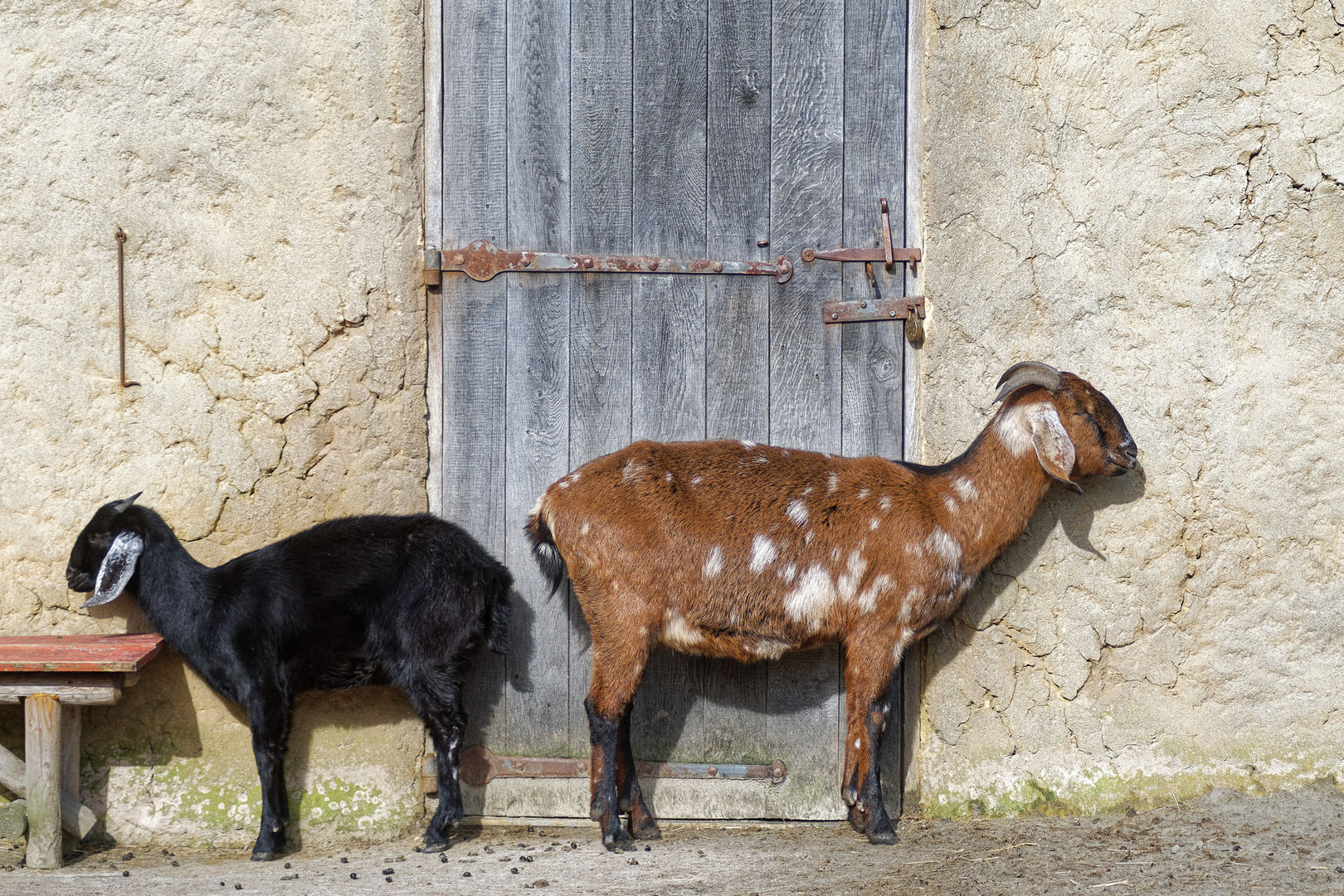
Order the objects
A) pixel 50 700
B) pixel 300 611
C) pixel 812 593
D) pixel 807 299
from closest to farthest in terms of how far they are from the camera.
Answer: pixel 50 700
pixel 300 611
pixel 812 593
pixel 807 299

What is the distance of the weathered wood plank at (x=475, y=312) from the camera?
4301mm

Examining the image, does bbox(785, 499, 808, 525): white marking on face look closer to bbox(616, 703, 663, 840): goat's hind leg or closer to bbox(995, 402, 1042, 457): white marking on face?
bbox(995, 402, 1042, 457): white marking on face

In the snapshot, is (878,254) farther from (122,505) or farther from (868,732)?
(122,505)

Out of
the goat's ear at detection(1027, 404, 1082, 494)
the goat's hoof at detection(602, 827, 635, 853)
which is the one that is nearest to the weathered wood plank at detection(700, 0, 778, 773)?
the goat's hoof at detection(602, 827, 635, 853)

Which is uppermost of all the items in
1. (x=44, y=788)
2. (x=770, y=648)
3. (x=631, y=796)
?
(x=770, y=648)

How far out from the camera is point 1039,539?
4.27 meters

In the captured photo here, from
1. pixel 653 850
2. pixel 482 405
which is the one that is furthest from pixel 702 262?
pixel 653 850

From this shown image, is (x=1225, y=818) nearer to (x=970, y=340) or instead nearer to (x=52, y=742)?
(x=970, y=340)

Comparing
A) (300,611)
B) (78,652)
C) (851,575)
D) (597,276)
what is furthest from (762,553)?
(78,652)

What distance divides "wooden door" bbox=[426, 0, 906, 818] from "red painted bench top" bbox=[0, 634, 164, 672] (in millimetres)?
1227

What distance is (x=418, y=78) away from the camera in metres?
4.25

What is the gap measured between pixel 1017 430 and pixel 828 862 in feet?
5.59

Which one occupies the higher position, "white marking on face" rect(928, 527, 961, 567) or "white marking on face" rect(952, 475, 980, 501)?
"white marking on face" rect(952, 475, 980, 501)

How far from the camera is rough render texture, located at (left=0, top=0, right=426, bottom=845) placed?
13.3 ft
